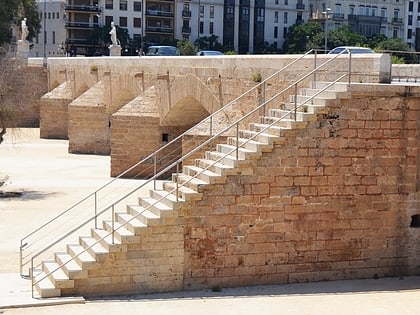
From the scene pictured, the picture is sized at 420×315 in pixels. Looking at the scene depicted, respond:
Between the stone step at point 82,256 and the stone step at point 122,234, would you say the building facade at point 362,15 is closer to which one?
the stone step at point 122,234

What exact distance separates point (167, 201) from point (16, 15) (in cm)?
5285

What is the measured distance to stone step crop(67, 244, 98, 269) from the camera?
12.7 meters

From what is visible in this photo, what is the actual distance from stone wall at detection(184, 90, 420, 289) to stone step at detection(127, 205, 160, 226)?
0.56 metres

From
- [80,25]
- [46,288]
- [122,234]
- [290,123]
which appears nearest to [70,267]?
[46,288]

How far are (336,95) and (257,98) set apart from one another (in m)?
5.60

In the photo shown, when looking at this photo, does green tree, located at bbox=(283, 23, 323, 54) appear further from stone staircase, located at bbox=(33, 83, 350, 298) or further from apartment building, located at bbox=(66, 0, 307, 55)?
stone staircase, located at bbox=(33, 83, 350, 298)

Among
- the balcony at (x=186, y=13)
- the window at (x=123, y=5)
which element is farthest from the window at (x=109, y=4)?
the balcony at (x=186, y=13)

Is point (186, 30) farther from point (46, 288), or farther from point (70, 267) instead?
point (46, 288)

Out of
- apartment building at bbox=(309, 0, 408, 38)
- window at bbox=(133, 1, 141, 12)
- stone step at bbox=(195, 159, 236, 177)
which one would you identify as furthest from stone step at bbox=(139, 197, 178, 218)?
apartment building at bbox=(309, 0, 408, 38)

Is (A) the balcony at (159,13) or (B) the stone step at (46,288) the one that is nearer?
(B) the stone step at (46,288)

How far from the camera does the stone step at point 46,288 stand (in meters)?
12.4

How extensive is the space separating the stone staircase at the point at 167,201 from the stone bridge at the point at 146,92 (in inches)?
53.3

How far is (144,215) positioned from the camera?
13.3 metres

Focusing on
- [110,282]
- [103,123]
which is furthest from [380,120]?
[103,123]
